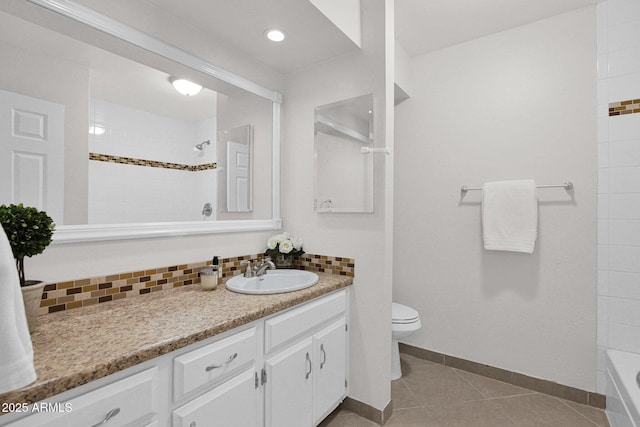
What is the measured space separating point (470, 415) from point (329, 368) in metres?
0.95

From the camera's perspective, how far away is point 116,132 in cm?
136

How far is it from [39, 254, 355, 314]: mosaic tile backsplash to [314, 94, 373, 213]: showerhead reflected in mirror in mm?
378

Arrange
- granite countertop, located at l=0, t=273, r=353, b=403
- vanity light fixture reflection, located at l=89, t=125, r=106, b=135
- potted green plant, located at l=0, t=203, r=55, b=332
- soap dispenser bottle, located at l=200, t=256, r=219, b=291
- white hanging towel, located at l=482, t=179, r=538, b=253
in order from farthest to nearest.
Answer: white hanging towel, located at l=482, t=179, r=538, b=253, soap dispenser bottle, located at l=200, t=256, r=219, b=291, vanity light fixture reflection, located at l=89, t=125, r=106, b=135, potted green plant, located at l=0, t=203, r=55, b=332, granite countertop, located at l=0, t=273, r=353, b=403

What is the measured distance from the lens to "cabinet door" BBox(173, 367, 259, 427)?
0.99m

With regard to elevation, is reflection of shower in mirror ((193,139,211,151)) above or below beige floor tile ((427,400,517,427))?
above

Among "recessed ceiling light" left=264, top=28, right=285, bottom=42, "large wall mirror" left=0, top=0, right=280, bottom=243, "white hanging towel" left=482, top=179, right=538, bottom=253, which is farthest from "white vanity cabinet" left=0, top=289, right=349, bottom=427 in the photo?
"recessed ceiling light" left=264, top=28, right=285, bottom=42

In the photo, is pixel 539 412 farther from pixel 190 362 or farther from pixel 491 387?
pixel 190 362

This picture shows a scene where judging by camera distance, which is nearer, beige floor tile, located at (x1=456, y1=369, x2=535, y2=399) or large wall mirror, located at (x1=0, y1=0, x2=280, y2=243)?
large wall mirror, located at (x1=0, y1=0, x2=280, y2=243)

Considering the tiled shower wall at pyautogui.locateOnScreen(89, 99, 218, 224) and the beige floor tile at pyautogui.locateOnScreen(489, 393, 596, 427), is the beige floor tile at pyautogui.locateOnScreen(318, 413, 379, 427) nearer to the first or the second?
the beige floor tile at pyautogui.locateOnScreen(489, 393, 596, 427)

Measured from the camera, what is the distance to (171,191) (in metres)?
1.56

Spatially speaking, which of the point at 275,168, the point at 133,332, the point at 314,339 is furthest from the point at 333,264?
the point at 133,332

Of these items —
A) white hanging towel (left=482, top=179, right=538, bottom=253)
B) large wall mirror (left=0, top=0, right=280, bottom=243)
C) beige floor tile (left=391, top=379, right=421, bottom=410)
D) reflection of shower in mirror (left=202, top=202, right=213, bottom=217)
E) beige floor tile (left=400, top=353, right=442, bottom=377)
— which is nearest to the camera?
large wall mirror (left=0, top=0, right=280, bottom=243)

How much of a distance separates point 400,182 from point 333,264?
1.15 meters

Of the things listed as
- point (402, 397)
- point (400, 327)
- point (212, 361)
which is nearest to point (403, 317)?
point (400, 327)
